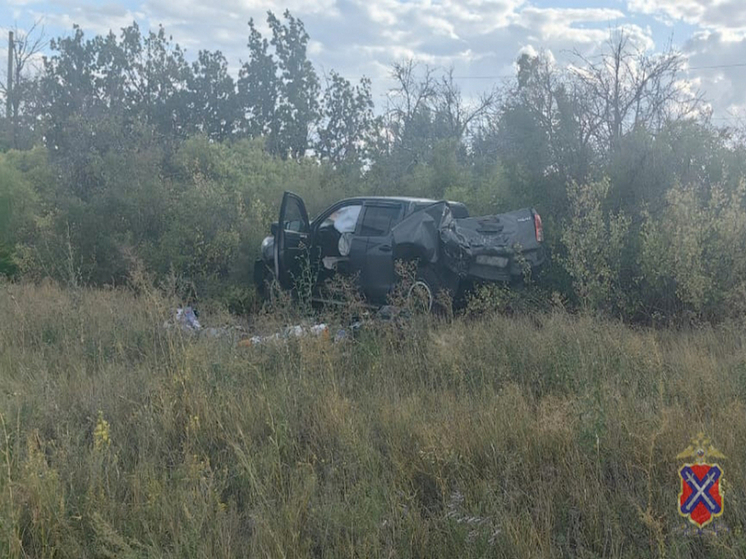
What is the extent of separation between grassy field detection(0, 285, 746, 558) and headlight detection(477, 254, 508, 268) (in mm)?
2193

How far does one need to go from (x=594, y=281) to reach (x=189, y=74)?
25.6 m

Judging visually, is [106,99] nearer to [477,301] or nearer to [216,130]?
[216,130]

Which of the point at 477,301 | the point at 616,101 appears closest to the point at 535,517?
the point at 477,301

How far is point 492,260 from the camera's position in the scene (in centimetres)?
827

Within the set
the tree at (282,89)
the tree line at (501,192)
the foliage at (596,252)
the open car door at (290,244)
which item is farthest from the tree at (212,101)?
the foliage at (596,252)

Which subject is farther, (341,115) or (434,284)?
(341,115)

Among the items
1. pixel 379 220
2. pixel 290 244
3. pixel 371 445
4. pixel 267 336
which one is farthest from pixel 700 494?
pixel 290 244

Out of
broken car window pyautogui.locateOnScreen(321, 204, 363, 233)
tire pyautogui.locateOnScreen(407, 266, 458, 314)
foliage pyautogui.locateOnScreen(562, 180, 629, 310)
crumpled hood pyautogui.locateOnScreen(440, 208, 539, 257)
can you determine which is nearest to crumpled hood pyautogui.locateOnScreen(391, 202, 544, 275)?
crumpled hood pyautogui.locateOnScreen(440, 208, 539, 257)

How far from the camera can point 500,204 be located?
1034 cm

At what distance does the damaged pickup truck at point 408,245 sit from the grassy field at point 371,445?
2.09 metres

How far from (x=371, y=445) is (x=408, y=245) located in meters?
4.40

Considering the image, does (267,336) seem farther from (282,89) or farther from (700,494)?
(282,89)

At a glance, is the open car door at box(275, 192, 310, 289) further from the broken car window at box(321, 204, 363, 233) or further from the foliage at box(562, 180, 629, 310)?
the foliage at box(562, 180, 629, 310)

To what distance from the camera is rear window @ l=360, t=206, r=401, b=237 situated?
907 centimetres
